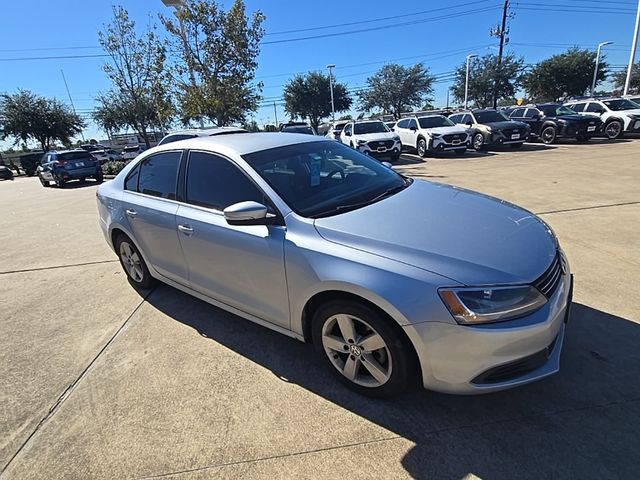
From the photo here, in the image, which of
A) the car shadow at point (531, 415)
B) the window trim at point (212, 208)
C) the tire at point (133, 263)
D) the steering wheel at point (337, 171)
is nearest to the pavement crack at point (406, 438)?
the car shadow at point (531, 415)

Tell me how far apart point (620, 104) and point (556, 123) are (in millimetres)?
3060

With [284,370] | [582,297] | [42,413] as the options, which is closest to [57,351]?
[42,413]

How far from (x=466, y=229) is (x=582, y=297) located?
1841 millimetres

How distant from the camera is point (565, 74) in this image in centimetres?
4359

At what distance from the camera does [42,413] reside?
2590 mm

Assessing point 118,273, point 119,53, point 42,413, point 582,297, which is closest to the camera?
point 42,413

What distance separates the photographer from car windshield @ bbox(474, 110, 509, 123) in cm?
1647

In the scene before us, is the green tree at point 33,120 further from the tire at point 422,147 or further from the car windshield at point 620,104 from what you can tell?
the car windshield at point 620,104

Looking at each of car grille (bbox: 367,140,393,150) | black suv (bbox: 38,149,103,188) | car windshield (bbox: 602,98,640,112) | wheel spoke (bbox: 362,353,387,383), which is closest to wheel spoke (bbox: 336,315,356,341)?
wheel spoke (bbox: 362,353,387,383)

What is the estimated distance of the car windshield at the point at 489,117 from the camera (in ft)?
54.0

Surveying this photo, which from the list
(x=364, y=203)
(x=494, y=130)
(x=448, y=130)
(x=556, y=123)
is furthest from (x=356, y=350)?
(x=556, y=123)

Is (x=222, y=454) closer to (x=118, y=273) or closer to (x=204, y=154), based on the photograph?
(x=204, y=154)

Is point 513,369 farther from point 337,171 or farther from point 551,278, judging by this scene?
point 337,171

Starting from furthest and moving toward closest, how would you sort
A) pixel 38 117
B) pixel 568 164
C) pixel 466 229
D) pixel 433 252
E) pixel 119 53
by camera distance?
pixel 38 117
pixel 119 53
pixel 568 164
pixel 466 229
pixel 433 252
